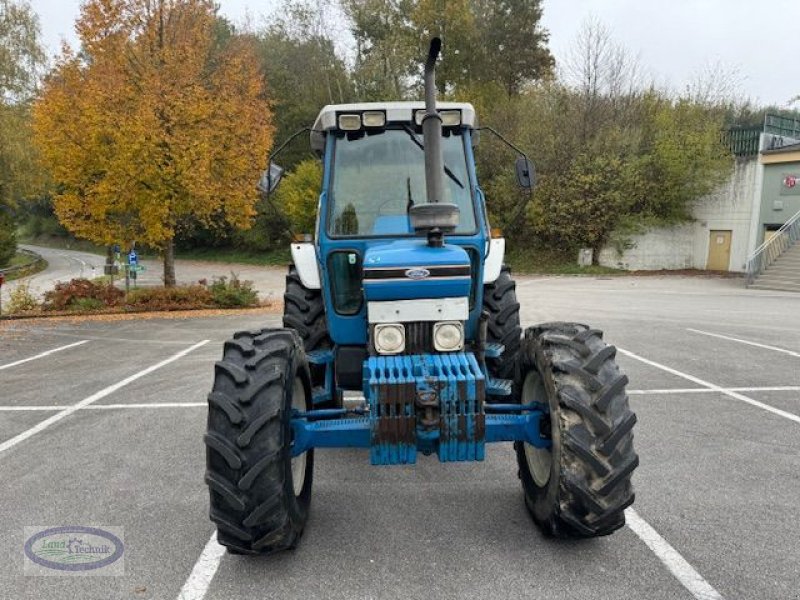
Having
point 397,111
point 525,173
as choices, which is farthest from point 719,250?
point 397,111

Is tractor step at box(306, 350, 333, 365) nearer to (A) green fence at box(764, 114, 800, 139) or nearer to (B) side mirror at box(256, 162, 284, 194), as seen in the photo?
(B) side mirror at box(256, 162, 284, 194)

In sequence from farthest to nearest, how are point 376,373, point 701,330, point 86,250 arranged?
point 86,250 < point 701,330 < point 376,373

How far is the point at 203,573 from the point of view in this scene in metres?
3.00

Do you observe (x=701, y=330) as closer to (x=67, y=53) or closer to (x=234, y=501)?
(x=234, y=501)

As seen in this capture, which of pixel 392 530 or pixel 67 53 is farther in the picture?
pixel 67 53

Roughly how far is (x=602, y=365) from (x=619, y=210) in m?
24.5

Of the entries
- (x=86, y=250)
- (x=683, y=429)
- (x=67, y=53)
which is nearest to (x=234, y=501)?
(x=683, y=429)

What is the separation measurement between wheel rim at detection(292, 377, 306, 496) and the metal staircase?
2025 centimetres

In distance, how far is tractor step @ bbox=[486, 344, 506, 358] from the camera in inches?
170

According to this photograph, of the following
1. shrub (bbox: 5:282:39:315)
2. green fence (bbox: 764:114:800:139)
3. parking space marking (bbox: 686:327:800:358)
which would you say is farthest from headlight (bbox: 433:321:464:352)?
green fence (bbox: 764:114:800:139)

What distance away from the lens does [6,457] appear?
4.68 meters

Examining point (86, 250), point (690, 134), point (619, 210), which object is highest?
point (690, 134)

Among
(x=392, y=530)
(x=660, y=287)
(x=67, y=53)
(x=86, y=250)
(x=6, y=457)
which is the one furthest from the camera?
(x=86, y=250)

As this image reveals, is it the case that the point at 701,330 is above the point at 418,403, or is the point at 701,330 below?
below
